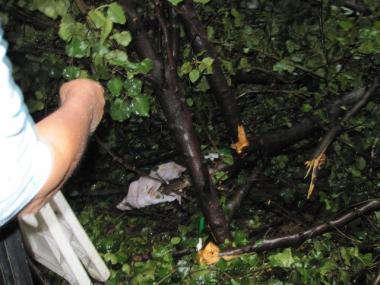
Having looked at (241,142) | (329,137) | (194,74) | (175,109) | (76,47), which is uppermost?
(76,47)

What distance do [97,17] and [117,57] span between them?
7.8 inches

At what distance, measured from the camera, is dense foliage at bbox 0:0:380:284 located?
2049 mm

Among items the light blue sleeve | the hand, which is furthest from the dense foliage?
the light blue sleeve

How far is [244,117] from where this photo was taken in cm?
342

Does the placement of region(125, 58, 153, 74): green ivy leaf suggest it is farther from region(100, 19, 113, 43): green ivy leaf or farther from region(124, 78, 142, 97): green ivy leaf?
region(100, 19, 113, 43): green ivy leaf

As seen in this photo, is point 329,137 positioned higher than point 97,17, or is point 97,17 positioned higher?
point 97,17

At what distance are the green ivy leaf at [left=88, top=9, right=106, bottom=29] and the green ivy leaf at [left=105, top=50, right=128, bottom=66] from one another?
0.49 feet

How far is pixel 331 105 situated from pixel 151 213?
146 centimetres

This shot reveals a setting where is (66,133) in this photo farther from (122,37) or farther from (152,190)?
(152,190)

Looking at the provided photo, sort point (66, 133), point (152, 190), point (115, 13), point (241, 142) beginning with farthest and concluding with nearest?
point (152, 190)
point (241, 142)
point (115, 13)
point (66, 133)

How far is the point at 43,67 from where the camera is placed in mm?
2445

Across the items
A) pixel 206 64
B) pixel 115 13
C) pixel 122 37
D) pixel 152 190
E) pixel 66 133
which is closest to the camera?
pixel 66 133

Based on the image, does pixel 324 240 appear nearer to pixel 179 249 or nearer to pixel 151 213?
pixel 179 249

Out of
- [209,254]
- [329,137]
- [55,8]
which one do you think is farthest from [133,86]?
[329,137]
